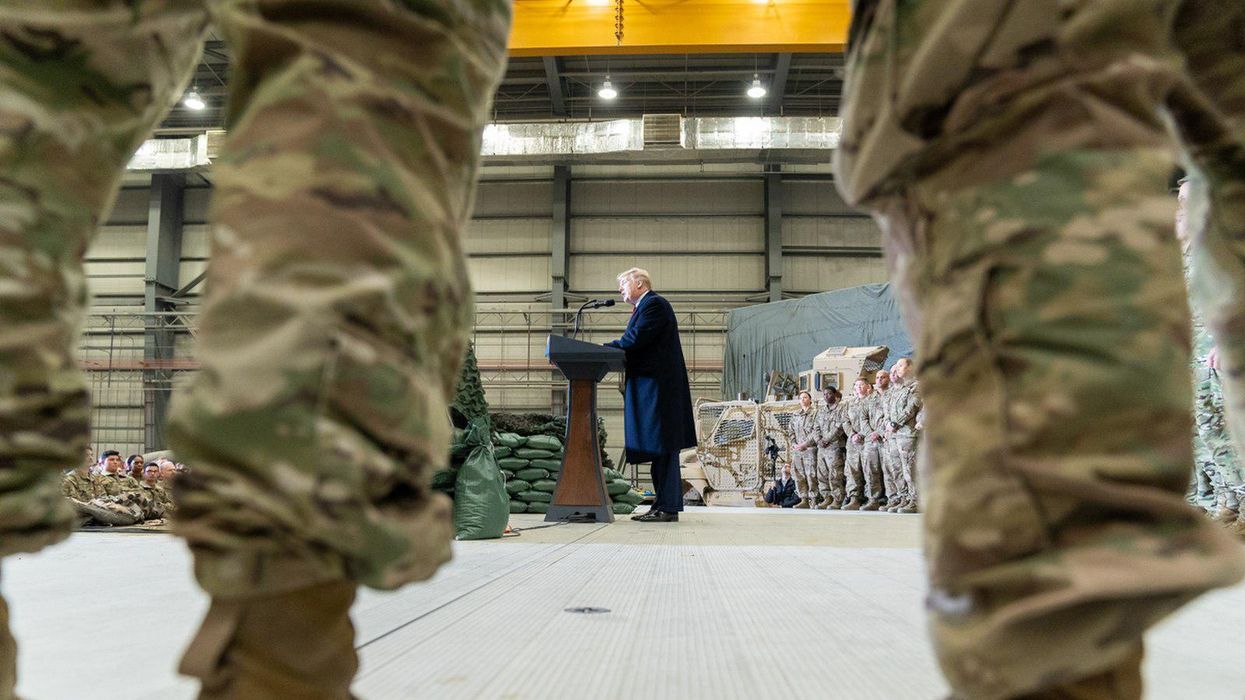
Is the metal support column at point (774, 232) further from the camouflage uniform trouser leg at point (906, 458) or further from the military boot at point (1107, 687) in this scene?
the military boot at point (1107, 687)

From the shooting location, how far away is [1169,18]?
1.50ft

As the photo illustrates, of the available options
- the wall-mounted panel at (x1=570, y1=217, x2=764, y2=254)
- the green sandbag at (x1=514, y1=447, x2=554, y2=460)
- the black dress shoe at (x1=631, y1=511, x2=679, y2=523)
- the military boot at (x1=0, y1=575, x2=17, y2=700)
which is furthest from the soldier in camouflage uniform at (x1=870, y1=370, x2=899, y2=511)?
the military boot at (x1=0, y1=575, x2=17, y2=700)

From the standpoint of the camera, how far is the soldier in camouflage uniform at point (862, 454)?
7.37 metres

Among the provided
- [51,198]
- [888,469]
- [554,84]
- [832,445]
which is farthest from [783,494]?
[51,198]

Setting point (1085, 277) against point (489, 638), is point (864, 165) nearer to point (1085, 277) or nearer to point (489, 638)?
point (1085, 277)

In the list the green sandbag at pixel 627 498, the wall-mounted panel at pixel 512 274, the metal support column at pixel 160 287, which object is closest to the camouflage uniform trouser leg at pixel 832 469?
the green sandbag at pixel 627 498

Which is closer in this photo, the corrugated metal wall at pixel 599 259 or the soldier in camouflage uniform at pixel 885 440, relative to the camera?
the soldier in camouflage uniform at pixel 885 440

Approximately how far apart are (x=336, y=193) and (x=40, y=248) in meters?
0.37

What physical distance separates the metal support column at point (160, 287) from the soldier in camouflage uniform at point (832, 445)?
10.4 m

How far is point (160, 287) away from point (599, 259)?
7143 mm

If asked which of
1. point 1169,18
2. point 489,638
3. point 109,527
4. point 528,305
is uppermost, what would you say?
point 528,305

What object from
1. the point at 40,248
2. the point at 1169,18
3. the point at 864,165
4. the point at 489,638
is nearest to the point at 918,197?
the point at 864,165

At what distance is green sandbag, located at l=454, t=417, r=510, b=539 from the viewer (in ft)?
8.78

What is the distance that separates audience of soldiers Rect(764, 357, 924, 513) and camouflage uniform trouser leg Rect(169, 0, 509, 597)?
6332 mm
